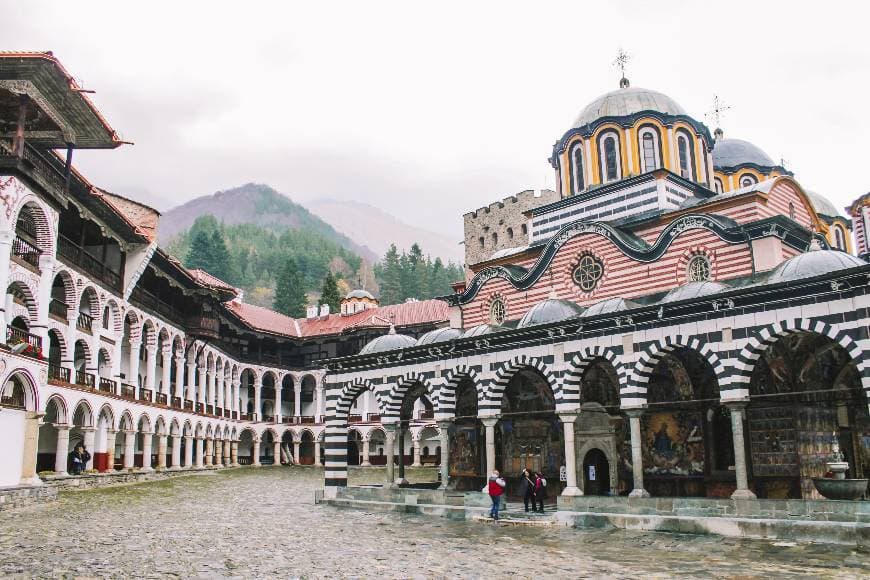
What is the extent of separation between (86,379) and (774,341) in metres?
23.2

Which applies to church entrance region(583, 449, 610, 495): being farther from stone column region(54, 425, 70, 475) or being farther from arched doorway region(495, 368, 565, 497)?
stone column region(54, 425, 70, 475)

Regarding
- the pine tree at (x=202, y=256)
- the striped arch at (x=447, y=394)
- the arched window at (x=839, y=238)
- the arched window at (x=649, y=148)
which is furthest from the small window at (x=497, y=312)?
the pine tree at (x=202, y=256)

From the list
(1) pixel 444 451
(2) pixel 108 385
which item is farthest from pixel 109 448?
(1) pixel 444 451

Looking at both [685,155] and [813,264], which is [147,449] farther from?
[813,264]

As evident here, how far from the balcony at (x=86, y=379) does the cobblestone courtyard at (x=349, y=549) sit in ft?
30.8

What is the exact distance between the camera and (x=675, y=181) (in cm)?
2328

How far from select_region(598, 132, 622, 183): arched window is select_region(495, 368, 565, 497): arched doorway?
730 centimetres

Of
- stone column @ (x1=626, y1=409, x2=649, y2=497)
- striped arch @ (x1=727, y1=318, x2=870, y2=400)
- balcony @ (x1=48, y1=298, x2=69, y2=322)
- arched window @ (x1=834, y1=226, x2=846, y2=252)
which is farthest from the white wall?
arched window @ (x1=834, y1=226, x2=846, y2=252)

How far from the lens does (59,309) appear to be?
85.9 ft

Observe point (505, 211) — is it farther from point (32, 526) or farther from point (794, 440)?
point (32, 526)

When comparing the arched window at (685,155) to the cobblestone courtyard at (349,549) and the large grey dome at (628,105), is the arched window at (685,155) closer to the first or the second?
the large grey dome at (628,105)

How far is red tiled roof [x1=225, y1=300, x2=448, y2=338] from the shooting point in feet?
164

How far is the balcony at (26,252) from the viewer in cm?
2229

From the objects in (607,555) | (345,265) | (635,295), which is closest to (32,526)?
(607,555)
